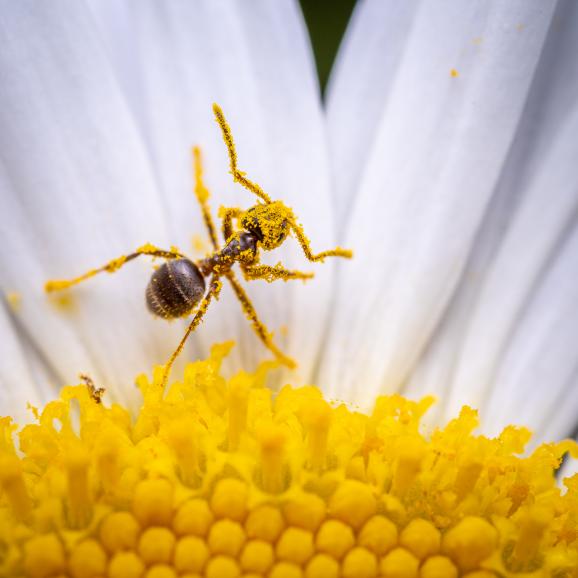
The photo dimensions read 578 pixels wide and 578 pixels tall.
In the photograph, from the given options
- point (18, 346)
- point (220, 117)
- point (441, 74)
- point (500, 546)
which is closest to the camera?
point (500, 546)

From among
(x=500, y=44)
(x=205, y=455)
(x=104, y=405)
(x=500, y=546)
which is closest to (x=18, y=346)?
(x=104, y=405)

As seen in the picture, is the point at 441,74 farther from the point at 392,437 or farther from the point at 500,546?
the point at 500,546

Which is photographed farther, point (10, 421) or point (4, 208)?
point (4, 208)

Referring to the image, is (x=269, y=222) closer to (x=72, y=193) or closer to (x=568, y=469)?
(x=72, y=193)

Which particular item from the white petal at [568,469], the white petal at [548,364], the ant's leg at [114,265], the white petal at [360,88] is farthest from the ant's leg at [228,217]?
the white petal at [568,469]

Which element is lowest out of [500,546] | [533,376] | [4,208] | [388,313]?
[500,546]

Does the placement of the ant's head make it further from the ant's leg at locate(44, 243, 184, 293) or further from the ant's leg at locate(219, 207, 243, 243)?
the ant's leg at locate(44, 243, 184, 293)
